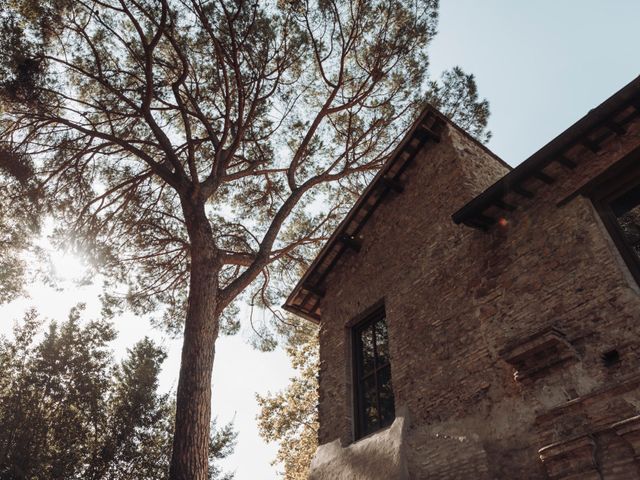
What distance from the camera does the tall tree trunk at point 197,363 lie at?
5.52 m

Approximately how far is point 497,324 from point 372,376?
2227 millimetres

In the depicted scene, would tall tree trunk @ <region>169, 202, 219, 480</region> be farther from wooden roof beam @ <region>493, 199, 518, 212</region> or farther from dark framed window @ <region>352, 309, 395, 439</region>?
wooden roof beam @ <region>493, 199, 518, 212</region>

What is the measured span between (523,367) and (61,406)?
18628 millimetres

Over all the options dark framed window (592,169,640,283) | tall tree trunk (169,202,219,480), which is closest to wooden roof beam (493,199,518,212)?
dark framed window (592,169,640,283)

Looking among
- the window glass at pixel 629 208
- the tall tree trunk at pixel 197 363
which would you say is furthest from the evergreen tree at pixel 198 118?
the window glass at pixel 629 208

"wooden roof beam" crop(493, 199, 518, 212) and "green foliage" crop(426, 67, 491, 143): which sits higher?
"green foliage" crop(426, 67, 491, 143)

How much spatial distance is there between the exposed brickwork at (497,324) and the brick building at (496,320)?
1 centimetres

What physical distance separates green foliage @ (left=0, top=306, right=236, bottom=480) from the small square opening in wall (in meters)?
17.5

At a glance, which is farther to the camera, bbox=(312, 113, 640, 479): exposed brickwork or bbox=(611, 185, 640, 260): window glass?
bbox=(611, 185, 640, 260): window glass

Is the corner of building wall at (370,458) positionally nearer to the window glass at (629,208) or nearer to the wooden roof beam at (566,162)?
the window glass at (629,208)

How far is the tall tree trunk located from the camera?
5.52 metres

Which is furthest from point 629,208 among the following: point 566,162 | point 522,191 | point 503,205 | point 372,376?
point 372,376

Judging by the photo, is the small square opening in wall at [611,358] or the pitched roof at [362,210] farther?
the pitched roof at [362,210]

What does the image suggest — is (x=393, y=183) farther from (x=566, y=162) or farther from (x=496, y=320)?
(x=496, y=320)
